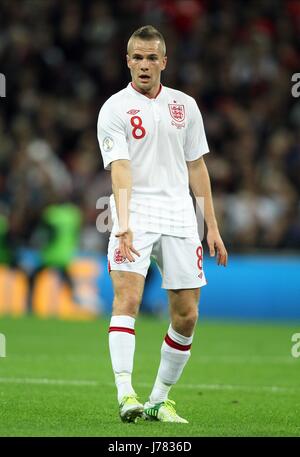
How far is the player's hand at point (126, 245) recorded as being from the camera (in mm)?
Result: 6902

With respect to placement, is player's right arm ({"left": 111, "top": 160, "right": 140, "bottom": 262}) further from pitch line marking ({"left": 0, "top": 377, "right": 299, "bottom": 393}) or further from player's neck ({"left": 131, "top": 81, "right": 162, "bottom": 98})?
pitch line marking ({"left": 0, "top": 377, "right": 299, "bottom": 393})

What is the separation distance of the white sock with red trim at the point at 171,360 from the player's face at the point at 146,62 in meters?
1.52

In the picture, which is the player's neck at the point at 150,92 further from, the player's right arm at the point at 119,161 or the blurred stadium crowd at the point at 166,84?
the blurred stadium crowd at the point at 166,84

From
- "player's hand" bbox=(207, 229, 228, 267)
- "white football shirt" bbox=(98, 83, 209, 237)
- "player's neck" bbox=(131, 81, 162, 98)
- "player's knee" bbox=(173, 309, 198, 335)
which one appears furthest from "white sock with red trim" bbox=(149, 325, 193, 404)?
"player's neck" bbox=(131, 81, 162, 98)

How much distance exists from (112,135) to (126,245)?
73 centimetres

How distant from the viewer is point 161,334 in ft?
45.6

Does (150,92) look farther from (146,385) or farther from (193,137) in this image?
(146,385)

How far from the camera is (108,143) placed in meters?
7.20

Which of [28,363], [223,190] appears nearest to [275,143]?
[223,190]

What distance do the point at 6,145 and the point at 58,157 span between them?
0.87 m

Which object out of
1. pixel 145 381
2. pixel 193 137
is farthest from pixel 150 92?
pixel 145 381

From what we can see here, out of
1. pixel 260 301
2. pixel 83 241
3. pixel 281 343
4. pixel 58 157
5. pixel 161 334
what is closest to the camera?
pixel 281 343

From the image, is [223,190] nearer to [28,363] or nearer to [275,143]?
[275,143]

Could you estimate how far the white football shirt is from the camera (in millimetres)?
7242
